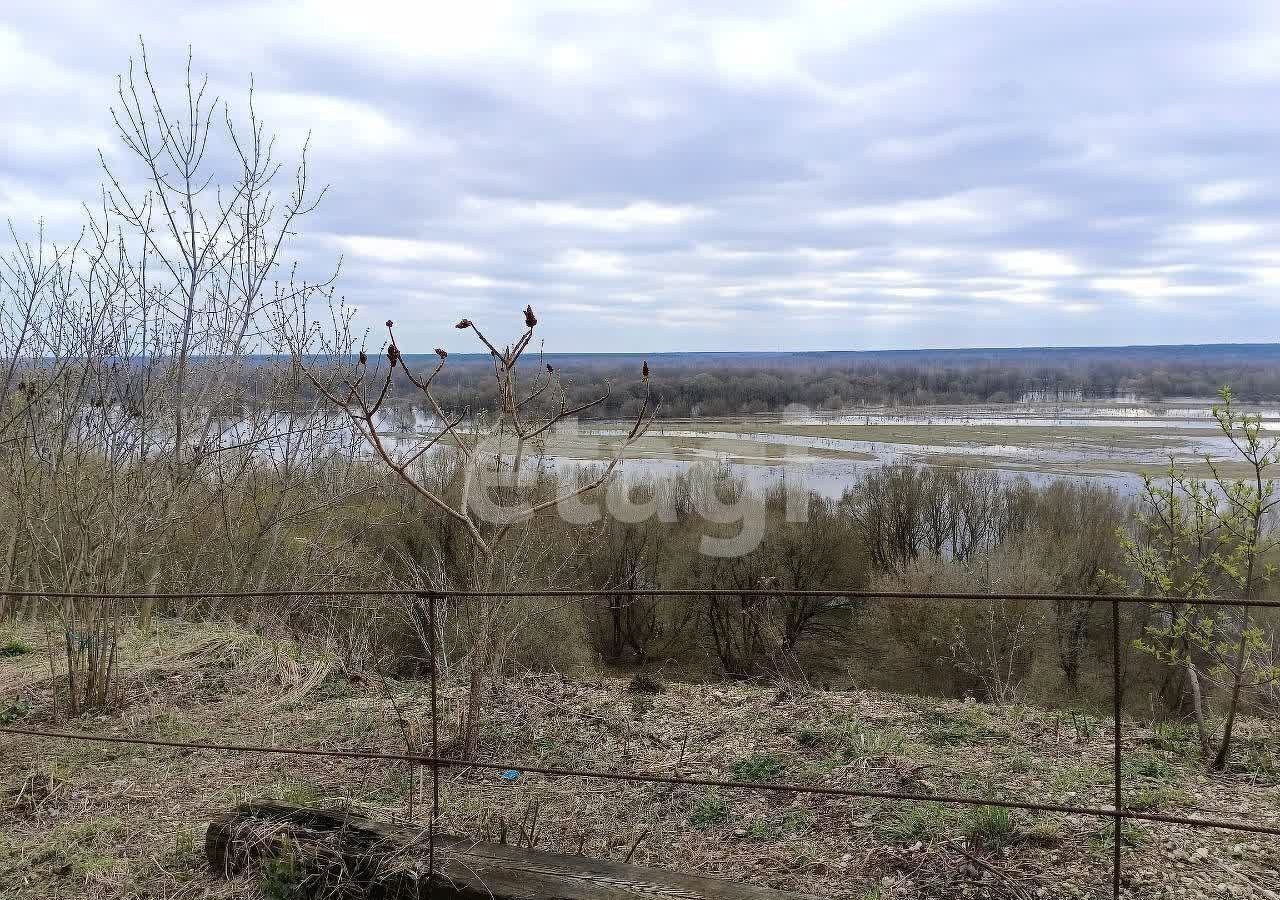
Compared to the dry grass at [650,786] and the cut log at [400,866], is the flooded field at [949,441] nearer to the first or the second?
the dry grass at [650,786]

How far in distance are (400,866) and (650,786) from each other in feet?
4.90

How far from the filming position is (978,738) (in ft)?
16.1

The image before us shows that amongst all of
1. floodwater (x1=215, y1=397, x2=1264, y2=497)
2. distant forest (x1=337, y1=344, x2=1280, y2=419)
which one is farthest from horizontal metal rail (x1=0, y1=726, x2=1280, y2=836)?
distant forest (x1=337, y1=344, x2=1280, y2=419)

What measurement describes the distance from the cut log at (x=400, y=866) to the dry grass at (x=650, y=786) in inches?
5.9

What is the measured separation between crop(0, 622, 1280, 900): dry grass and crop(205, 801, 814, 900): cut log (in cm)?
15

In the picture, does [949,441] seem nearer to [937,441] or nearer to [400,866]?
[937,441]

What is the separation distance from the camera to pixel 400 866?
9.81 feet

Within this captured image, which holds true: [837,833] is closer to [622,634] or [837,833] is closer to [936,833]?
[936,833]

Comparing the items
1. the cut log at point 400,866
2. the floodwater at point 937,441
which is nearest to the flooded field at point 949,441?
the floodwater at point 937,441

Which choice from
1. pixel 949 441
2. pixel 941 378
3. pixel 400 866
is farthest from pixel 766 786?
pixel 941 378

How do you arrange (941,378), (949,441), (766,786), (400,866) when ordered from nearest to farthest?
(766,786) → (400,866) → (949,441) → (941,378)

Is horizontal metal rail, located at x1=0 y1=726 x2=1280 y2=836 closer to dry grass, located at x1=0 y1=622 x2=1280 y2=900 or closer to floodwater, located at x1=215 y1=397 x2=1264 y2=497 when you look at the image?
dry grass, located at x1=0 y1=622 x2=1280 y2=900

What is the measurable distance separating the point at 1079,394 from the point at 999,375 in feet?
24.5

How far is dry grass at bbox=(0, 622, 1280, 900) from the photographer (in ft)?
10.8
